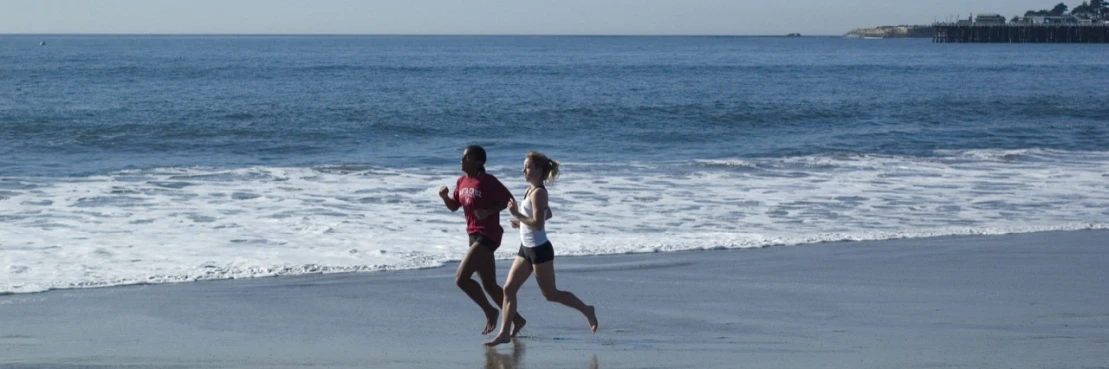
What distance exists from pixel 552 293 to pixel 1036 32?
15122cm

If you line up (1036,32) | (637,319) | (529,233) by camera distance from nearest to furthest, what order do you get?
(529,233) → (637,319) → (1036,32)

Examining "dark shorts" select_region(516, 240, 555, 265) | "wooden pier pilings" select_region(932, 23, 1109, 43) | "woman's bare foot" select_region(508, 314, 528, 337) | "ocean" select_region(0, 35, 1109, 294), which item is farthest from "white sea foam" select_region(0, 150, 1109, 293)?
"wooden pier pilings" select_region(932, 23, 1109, 43)

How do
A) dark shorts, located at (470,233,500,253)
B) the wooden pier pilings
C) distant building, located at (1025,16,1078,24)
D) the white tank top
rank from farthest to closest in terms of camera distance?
distant building, located at (1025,16,1078,24) < the wooden pier pilings < dark shorts, located at (470,233,500,253) < the white tank top

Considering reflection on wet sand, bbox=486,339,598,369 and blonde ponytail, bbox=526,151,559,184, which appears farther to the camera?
blonde ponytail, bbox=526,151,559,184

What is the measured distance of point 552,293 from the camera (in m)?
7.21

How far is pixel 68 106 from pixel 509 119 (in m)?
12.9

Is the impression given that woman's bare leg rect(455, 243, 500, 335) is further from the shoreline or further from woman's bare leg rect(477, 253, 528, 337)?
the shoreline

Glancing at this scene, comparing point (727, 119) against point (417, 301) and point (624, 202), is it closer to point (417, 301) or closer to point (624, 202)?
point (624, 202)

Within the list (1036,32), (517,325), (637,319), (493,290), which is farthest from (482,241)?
(1036,32)

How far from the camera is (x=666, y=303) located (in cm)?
844

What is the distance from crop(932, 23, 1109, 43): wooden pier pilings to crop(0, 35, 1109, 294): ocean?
104 m

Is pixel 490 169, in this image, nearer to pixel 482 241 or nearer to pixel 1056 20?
pixel 482 241

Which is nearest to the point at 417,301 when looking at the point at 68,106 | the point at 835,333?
the point at 835,333

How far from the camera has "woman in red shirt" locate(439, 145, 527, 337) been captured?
276 inches
